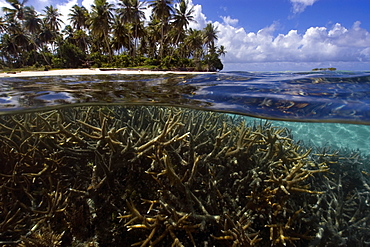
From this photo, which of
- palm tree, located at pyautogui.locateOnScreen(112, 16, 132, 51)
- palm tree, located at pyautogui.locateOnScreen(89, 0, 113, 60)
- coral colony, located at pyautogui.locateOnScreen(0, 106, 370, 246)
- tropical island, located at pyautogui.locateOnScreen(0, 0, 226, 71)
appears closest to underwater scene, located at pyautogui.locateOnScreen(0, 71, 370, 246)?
coral colony, located at pyautogui.locateOnScreen(0, 106, 370, 246)

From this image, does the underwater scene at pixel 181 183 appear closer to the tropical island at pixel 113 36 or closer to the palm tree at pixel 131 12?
the tropical island at pixel 113 36

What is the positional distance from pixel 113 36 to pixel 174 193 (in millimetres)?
49015

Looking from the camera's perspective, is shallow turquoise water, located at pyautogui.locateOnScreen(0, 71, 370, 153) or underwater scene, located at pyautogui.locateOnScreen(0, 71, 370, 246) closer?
underwater scene, located at pyautogui.locateOnScreen(0, 71, 370, 246)

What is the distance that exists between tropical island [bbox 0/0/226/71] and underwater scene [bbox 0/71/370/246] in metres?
26.8

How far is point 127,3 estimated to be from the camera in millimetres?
37062

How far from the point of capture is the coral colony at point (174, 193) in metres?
3.47

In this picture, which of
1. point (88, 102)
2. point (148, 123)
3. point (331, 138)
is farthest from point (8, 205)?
point (331, 138)

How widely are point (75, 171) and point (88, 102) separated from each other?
76.5 inches

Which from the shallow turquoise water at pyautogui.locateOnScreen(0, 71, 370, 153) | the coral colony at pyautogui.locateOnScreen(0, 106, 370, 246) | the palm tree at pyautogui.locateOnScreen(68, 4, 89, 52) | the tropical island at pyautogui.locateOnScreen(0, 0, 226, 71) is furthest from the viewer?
the palm tree at pyautogui.locateOnScreen(68, 4, 89, 52)

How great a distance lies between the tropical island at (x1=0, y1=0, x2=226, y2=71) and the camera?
120 ft

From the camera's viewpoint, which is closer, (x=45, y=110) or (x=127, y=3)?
(x=45, y=110)

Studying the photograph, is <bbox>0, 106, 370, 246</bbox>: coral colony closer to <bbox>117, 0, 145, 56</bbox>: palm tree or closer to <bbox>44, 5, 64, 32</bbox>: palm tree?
<bbox>117, 0, 145, 56</bbox>: palm tree

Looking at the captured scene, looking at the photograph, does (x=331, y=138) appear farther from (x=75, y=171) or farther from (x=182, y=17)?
(x=182, y=17)

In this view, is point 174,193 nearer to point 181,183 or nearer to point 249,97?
point 181,183
